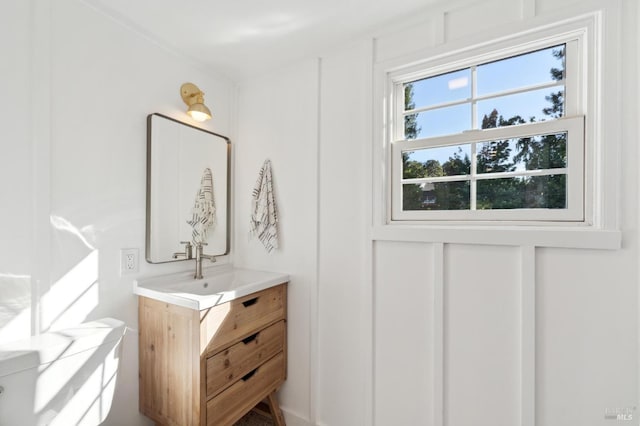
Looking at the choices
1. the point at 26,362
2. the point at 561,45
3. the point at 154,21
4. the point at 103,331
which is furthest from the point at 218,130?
the point at 561,45

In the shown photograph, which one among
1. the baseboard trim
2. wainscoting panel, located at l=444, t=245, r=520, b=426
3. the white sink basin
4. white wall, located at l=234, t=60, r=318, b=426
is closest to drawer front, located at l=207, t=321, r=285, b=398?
white wall, located at l=234, t=60, r=318, b=426

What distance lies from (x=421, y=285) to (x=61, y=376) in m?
1.45

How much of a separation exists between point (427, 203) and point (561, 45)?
84cm

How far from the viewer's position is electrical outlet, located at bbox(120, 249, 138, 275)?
141 cm

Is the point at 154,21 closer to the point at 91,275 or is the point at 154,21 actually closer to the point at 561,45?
the point at 91,275

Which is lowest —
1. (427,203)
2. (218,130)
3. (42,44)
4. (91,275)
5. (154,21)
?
(91,275)

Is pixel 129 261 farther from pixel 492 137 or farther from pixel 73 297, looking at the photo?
pixel 492 137

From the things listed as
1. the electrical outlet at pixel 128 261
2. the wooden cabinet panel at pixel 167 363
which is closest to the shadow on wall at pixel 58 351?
the electrical outlet at pixel 128 261

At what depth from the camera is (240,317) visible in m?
1.43

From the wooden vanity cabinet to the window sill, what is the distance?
2.66 ft

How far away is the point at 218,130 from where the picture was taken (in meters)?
1.91

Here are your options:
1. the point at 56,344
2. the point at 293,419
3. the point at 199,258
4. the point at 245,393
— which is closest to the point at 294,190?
the point at 199,258

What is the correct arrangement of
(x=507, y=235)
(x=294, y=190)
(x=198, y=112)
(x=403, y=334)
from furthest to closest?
(x=294, y=190) < (x=198, y=112) < (x=403, y=334) < (x=507, y=235)

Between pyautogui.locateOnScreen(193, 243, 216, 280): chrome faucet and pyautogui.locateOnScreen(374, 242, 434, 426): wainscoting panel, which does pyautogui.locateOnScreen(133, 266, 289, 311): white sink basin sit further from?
pyautogui.locateOnScreen(374, 242, 434, 426): wainscoting panel
